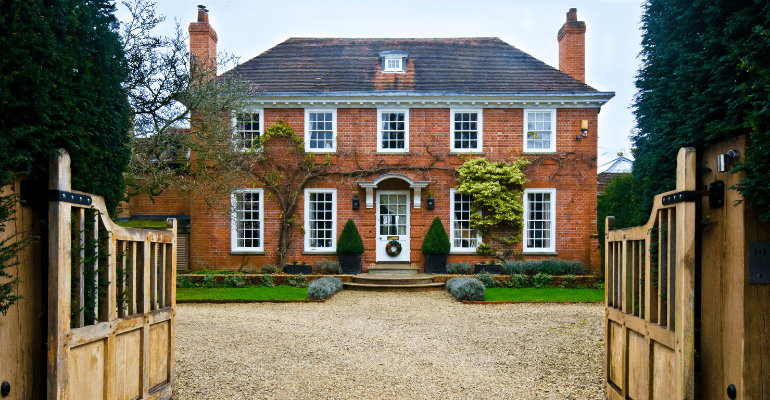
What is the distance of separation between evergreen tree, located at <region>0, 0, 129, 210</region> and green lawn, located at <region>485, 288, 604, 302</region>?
997 centimetres

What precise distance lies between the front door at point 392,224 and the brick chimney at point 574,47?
23.0 ft

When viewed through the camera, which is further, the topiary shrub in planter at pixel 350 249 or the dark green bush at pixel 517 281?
the topiary shrub in planter at pixel 350 249

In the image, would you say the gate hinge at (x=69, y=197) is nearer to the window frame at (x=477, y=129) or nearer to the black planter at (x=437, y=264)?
the black planter at (x=437, y=264)

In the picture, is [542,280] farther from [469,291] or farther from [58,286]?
[58,286]

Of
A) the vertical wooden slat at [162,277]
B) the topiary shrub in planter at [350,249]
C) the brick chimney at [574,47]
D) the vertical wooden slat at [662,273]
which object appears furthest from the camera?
the brick chimney at [574,47]

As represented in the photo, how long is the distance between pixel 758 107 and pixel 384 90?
14314 millimetres

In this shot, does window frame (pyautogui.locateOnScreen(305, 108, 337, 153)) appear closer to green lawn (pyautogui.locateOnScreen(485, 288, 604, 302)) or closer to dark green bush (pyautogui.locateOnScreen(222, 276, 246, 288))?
dark green bush (pyautogui.locateOnScreen(222, 276, 246, 288))

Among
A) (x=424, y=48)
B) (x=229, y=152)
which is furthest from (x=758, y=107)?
(x=424, y=48)

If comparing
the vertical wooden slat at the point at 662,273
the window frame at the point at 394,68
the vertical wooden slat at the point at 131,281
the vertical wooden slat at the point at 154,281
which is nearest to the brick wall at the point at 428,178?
the window frame at the point at 394,68

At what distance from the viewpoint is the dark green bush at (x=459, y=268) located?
1619 cm

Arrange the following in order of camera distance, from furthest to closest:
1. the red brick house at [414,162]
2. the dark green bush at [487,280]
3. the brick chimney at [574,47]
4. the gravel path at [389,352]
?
the brick chimney at [574,47]
the red brick house at [414,162]
the dark green bush at [487,280]
the gravel path at [389,352]

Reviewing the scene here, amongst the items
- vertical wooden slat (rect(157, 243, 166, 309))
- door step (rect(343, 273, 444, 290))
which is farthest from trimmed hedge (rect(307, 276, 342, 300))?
vertical wooden slat (rect(157, 243, 166, 309))

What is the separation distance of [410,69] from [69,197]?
15.6 meters

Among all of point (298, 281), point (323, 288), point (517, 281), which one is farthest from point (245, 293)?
point (517, 281)
